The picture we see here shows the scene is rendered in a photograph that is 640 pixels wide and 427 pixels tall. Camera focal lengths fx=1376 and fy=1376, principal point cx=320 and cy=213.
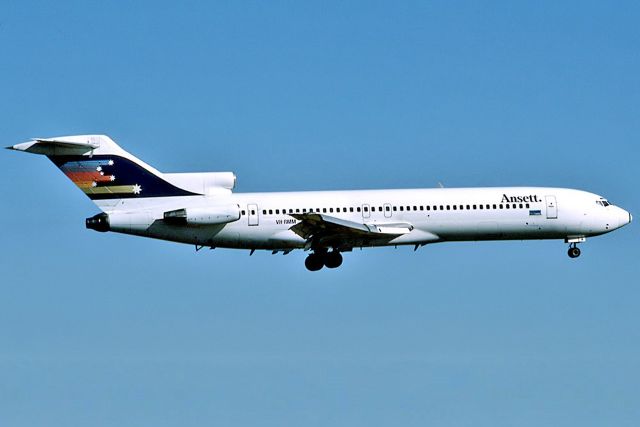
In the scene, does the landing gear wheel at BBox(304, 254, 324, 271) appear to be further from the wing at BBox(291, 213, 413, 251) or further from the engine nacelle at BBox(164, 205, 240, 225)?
the engine nacelle at BBox(164, 205, 240, 225)

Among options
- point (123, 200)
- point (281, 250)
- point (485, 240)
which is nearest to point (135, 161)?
point (123, 200)

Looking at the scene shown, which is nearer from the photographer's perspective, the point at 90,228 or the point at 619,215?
the point at 90,228

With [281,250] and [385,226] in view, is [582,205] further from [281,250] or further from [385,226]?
[281,250]

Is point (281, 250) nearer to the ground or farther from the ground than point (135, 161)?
nearer to the ground

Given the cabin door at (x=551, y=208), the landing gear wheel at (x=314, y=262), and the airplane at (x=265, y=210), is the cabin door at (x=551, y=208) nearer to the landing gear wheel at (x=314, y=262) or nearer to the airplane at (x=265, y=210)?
the airplane at (x=265, y=210)

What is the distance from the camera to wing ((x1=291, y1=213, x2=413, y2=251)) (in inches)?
2260

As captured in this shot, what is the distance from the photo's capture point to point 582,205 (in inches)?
2416

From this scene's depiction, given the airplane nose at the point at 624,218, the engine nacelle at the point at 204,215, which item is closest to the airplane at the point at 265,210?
the engine nacelle at the point at 204,215

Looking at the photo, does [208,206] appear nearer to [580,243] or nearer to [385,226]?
[385,226]

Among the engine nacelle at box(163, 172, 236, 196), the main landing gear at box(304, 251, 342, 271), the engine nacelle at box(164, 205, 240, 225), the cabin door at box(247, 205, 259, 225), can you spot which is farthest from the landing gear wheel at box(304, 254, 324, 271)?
the engine nacelle at box(163, 172, 236, 196)

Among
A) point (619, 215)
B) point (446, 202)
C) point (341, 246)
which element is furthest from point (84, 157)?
point (619, 215)

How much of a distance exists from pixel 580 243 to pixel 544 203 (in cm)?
284

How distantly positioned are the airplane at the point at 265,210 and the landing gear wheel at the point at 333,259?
43mm

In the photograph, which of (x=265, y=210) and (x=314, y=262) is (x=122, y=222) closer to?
(x=265, y=210)
